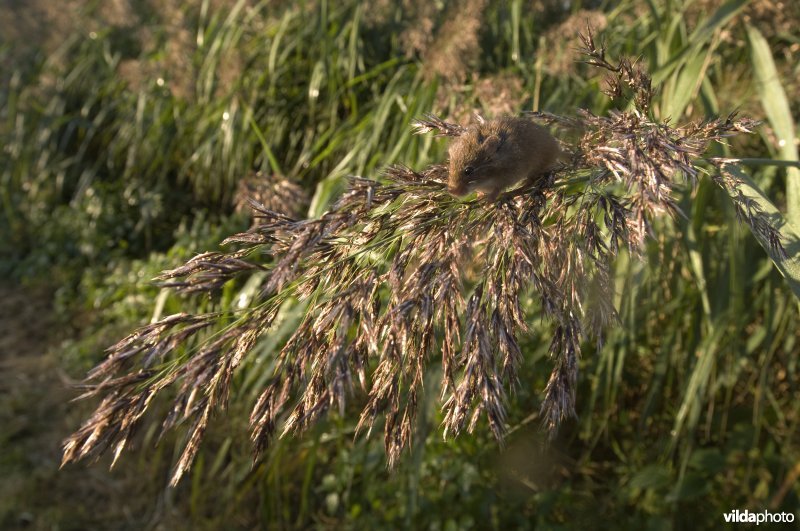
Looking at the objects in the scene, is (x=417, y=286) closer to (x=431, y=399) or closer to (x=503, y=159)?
(x=503, y=159)

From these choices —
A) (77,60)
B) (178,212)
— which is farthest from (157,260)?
(77,60)

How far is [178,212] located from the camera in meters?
4.60

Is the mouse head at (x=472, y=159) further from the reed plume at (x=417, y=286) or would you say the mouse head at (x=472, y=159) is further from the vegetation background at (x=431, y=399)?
the vegetation background at (x=431, y=399)

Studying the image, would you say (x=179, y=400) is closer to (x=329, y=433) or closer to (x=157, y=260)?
(x=329, y=433)

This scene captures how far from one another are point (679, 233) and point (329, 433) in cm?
161

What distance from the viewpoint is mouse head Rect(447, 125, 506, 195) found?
1.30 m

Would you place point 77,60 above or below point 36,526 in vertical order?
above

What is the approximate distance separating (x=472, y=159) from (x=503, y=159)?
7 centimetres

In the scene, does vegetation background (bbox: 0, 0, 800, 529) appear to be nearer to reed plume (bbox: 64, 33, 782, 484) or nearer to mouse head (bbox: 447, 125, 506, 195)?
reed plume (bbox: 64, 33, 782, 484)

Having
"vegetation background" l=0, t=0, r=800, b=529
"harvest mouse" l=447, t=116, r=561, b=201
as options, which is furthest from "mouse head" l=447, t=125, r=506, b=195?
"vegetation background" l=0, t=0, r=800, b=529

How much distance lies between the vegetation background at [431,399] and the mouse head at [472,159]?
458mm

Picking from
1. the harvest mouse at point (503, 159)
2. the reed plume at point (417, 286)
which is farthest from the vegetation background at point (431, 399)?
the harvest mouse at point (503, 159)

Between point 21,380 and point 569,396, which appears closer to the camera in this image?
point 569,396

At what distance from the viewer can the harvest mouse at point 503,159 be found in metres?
1.33
